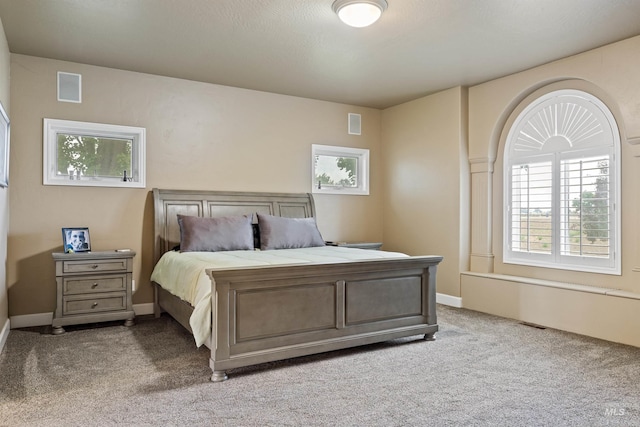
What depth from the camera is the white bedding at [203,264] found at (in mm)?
3029

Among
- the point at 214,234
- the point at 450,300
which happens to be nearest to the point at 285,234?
the point at 214,234

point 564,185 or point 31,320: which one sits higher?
point 564,185


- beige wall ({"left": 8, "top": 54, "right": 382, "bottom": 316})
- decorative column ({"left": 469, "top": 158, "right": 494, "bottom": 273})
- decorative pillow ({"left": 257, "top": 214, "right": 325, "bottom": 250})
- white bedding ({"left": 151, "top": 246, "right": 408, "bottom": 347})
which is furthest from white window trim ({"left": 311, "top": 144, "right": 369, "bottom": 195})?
decorative column ({"left": 469, "top": 158, "right": 494, "bottom": 273})

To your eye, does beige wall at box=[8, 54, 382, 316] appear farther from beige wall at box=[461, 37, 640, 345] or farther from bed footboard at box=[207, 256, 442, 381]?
bed footboard at box=[207, 256, 442, 381]

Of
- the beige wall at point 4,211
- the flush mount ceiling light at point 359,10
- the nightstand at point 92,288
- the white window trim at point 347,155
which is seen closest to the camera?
the flush mount ceiling light at point 359,10

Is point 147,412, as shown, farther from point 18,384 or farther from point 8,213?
point 8,213

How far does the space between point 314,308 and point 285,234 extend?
1.60m

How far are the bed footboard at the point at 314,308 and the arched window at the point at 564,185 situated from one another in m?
1.53

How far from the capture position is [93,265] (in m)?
4.21

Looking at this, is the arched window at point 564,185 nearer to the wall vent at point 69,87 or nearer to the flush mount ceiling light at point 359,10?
the flush mount ceiling light at point 359,10

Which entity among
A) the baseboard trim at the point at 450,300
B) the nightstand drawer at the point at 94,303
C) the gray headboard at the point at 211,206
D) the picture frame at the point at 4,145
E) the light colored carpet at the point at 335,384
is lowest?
the light colored carpet at the point at 335,384

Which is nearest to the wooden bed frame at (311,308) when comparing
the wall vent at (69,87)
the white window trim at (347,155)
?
the wall vent at (69,87)

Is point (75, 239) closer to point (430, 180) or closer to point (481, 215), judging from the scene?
point (430, 180)

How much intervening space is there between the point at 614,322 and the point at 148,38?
4.66m
